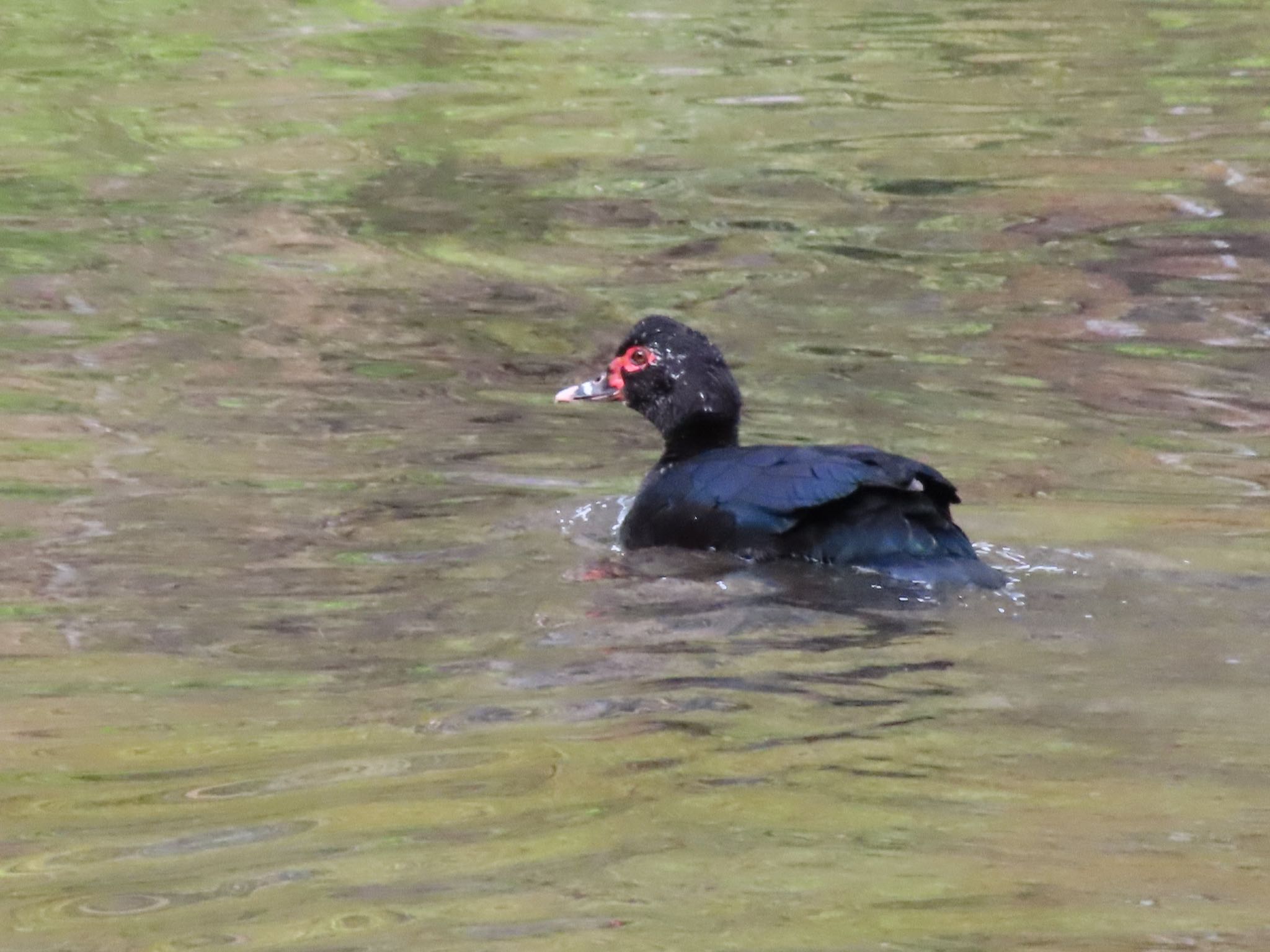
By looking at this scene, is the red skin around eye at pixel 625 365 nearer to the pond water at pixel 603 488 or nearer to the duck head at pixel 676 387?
the duck head at pixel 676 387

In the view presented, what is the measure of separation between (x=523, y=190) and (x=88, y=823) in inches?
377

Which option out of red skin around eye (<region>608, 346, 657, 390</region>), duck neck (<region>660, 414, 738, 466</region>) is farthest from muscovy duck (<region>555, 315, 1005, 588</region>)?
red skin around eye (<region>608, 346, 657, 390</region>)

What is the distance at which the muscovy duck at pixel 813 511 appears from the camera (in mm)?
7098

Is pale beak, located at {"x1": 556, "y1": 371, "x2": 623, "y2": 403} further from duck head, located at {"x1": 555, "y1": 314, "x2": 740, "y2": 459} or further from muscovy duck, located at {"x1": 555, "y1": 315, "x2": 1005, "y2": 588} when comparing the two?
muscovy duck, located at {"x1": 555, "y1": 315, "x2": 1005, "y2": 588}

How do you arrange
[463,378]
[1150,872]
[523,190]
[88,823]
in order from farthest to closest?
1. [523,190]
2. [463,378]
3. [88,823]
4. [1150,872]

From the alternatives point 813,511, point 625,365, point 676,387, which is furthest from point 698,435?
point 813,511

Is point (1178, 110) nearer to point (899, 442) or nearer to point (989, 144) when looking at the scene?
point (989, 144)

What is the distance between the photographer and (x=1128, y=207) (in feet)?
43.6

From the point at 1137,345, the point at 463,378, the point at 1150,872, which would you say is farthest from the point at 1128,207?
the point at 1150,872

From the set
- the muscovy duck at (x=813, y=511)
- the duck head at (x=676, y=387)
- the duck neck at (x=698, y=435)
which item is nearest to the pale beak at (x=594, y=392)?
the duck head at (x=676, y=387)

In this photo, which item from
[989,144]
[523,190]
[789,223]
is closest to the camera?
[789,223]

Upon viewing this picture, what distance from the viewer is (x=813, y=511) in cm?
726

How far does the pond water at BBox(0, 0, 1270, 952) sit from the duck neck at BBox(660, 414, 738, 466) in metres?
0.43

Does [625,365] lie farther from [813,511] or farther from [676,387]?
[813,511]
